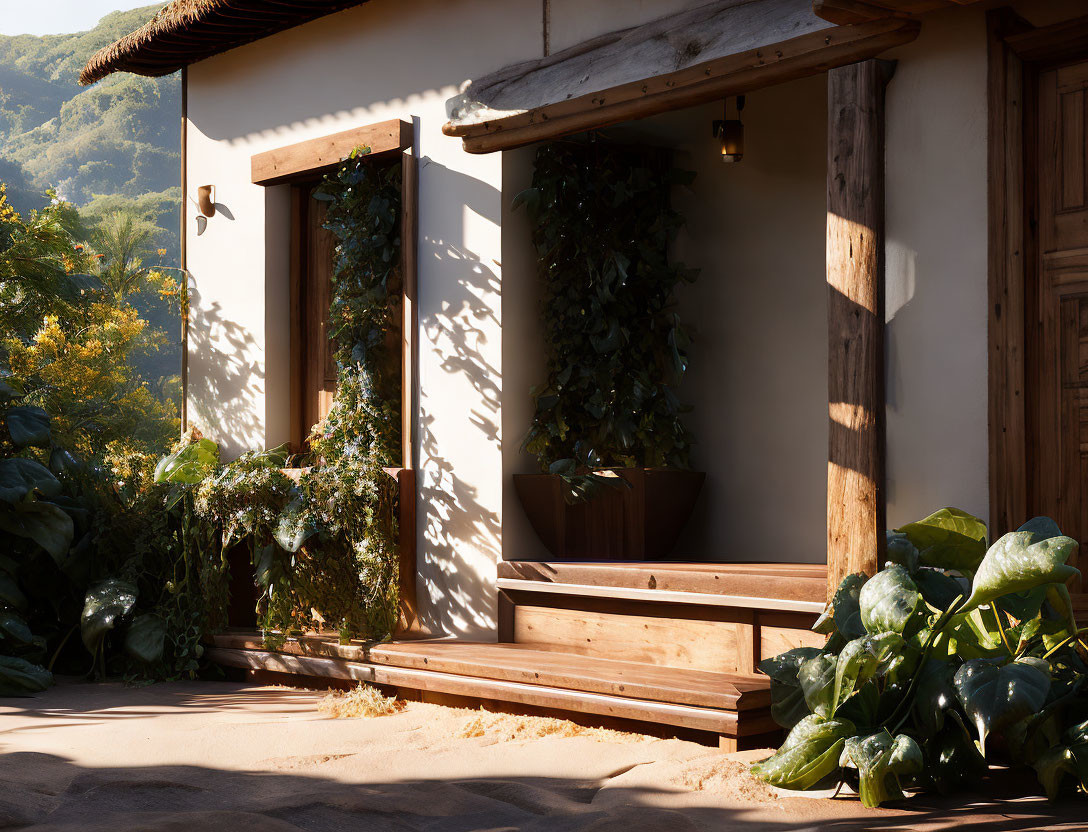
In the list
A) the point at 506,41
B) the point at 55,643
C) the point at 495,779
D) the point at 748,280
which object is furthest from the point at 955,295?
the point at 55,643

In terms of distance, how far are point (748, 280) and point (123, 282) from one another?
57.1 ft

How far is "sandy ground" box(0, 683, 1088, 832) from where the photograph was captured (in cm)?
311

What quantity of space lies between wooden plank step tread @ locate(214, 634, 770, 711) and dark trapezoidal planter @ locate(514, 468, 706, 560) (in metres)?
0.57

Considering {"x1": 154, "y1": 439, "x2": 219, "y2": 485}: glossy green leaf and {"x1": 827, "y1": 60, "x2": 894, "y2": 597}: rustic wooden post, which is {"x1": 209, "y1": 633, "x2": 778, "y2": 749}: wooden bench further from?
{"x1": 154, "y1": 439, "x2": 219, "y2": 485}: glossy green leaf

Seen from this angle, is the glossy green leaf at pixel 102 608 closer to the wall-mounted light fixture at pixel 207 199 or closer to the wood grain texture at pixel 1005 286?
the wall-mounted light fixture at pixel 207 199

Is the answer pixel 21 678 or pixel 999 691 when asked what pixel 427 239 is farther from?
pixel 999 691

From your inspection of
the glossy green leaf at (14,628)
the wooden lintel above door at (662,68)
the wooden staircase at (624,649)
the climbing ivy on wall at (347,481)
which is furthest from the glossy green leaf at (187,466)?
the wooden lintel above door at (662,68)

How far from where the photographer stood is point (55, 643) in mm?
6016

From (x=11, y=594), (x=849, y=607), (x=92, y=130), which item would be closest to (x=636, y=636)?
(x=849, y=607)

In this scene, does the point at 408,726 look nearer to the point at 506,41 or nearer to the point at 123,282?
the point at 506,41

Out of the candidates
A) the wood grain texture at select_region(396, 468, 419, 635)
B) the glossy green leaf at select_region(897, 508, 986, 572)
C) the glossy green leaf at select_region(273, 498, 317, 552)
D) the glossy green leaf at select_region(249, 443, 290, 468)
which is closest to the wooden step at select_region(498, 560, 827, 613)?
the glossy green leaf at select_region(897, 508, 986, 572)

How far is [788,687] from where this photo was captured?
3631 millimetres

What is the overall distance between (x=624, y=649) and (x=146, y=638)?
249 cm

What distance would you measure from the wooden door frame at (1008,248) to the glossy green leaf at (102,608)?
4.10 meters
